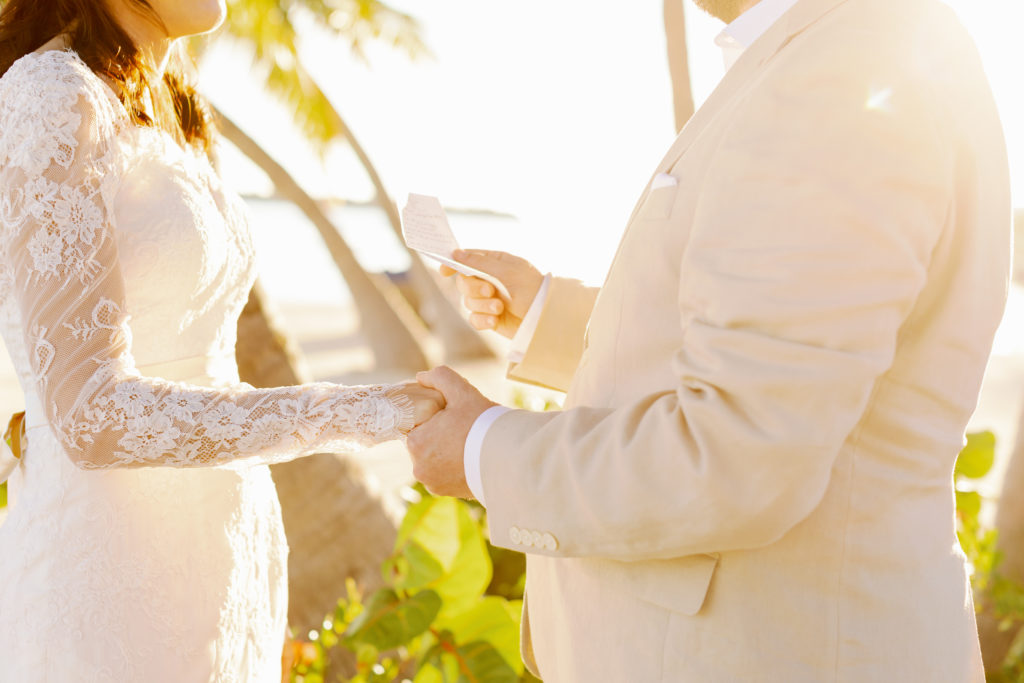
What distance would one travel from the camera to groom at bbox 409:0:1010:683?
1.15 meters

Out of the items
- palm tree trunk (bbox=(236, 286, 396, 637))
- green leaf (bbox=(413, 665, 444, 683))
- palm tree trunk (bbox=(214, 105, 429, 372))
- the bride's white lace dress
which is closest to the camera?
the bride's white lace dress

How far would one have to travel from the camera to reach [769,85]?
4.05 feet

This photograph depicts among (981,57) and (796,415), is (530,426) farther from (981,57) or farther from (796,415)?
(981,57)

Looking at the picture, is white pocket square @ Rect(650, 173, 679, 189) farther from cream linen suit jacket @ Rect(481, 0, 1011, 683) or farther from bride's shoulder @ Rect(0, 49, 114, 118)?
bride's shoulder @ Rect(0, 49, 114, 118)

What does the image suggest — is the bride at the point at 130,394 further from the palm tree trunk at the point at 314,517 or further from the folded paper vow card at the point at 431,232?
the palm tree trunk at the point at 314,517

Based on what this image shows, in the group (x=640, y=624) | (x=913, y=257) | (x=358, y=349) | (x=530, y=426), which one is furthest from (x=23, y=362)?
(x=358, y=349)

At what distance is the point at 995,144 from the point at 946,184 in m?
0.24

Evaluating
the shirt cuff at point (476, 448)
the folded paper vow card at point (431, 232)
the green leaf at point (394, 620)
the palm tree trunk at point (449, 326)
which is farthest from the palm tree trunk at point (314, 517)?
the palm tree trunk at point (449, 326)

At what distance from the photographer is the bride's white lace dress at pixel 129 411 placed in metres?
1.58

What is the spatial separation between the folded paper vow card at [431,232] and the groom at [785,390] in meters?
0.42

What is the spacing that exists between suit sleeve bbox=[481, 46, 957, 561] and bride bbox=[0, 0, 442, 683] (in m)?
0.58

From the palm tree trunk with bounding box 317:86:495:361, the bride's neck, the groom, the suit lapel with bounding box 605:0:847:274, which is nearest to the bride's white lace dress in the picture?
the bride's neck

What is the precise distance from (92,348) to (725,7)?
128cm

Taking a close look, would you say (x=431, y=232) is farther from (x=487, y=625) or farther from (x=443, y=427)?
(x=487, y=625)
